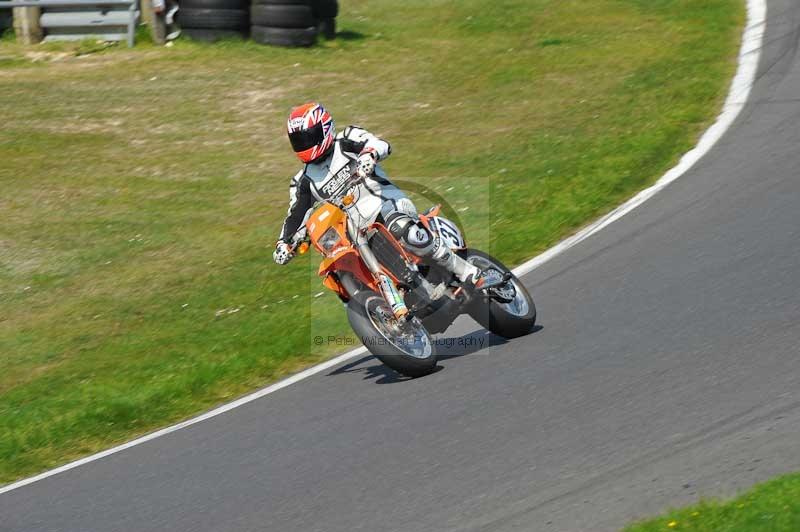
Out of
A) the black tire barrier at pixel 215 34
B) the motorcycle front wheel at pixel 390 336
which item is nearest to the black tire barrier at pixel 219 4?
the black tire barrier at pixel 215 34

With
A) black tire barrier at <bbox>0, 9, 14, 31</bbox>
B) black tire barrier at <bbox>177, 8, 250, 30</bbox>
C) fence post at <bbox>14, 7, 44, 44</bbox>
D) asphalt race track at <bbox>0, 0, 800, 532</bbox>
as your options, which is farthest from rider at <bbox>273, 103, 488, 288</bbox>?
black tire barrier at <bbox>0, 9, 14, 31</bbox>

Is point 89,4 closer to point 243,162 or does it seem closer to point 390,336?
point 243,162

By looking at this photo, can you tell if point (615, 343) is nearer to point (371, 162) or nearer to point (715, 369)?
point (715, 369)

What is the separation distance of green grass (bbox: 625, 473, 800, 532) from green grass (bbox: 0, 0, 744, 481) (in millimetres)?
4427

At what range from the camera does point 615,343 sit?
313 inches

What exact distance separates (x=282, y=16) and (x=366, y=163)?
11.7m

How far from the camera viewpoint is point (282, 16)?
19.0 m

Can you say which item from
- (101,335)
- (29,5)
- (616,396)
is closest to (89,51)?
(29,5)

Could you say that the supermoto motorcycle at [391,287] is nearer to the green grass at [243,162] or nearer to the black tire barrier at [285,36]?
the green grass at [243,162]

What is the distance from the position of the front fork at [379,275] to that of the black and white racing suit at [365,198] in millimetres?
76

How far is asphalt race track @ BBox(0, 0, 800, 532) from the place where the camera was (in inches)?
230

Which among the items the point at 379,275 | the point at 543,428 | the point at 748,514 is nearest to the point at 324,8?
the point at 379,275

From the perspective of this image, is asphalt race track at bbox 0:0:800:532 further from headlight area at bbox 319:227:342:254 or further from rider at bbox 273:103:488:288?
headlight area at bbox 319:227:342:254

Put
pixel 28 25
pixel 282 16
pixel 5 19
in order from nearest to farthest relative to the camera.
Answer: pixel 282 16, pixel 28 25, pixel 5 19
